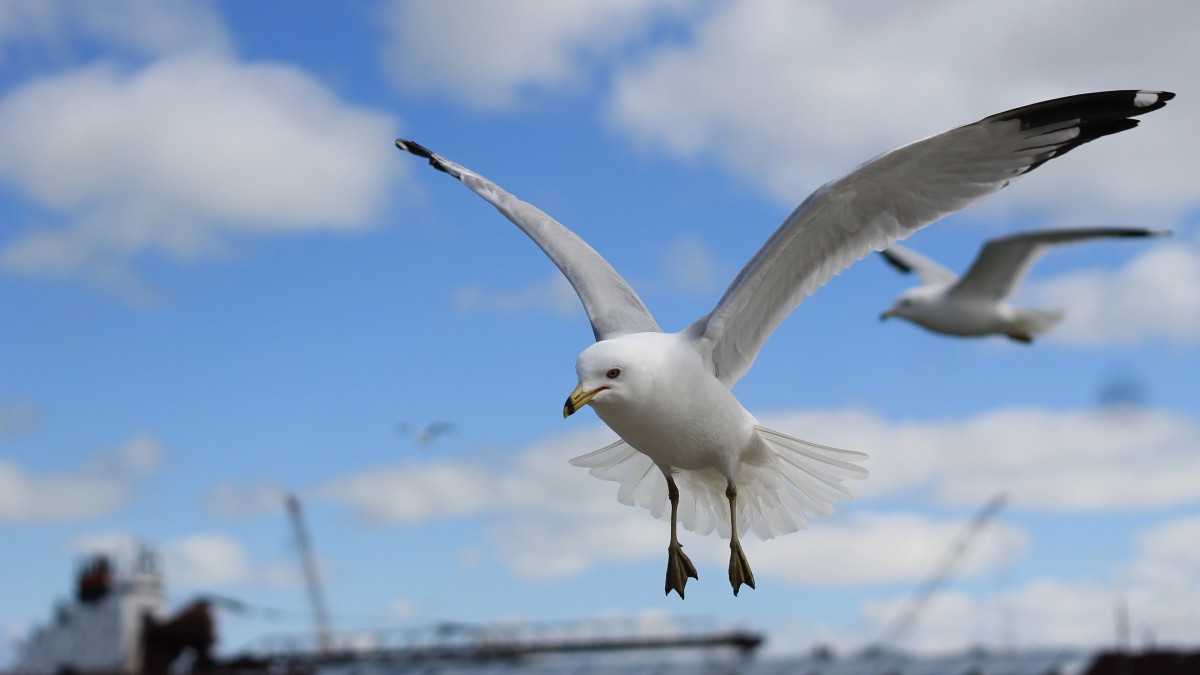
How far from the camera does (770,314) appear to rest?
713 centimetres

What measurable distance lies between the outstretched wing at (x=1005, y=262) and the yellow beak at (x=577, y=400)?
43.3 ft

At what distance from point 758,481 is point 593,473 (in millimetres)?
884

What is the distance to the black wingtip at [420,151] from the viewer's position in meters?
9.86

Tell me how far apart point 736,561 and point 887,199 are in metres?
1.73

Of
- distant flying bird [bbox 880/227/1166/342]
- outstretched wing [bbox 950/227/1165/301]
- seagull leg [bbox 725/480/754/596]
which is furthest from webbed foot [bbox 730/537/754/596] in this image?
outstretched wing [bbox 950/227/1165/301]

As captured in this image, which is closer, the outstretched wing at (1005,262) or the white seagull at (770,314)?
the white seagull at (770,314)

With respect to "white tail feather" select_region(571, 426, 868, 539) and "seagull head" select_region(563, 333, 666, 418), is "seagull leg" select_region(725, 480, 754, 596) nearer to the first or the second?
"white tail feather" select_region(571, 426, 868, 539)

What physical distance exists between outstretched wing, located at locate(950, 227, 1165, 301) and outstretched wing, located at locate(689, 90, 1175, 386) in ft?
38.8

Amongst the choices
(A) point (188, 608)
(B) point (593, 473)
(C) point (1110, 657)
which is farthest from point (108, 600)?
(B) point (593, 473)

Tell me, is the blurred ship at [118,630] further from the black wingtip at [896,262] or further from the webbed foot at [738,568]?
the webbed foot at [738,568]

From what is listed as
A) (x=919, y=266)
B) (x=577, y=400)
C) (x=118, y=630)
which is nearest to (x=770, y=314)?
(x=577, y=400)

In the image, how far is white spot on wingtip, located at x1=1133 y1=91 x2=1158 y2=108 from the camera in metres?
6.63

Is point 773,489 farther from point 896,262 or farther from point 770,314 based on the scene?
point 896,262

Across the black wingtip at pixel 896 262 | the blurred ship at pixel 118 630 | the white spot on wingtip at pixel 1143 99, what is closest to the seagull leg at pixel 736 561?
the white spot on wingtip at pixel 1143 99
